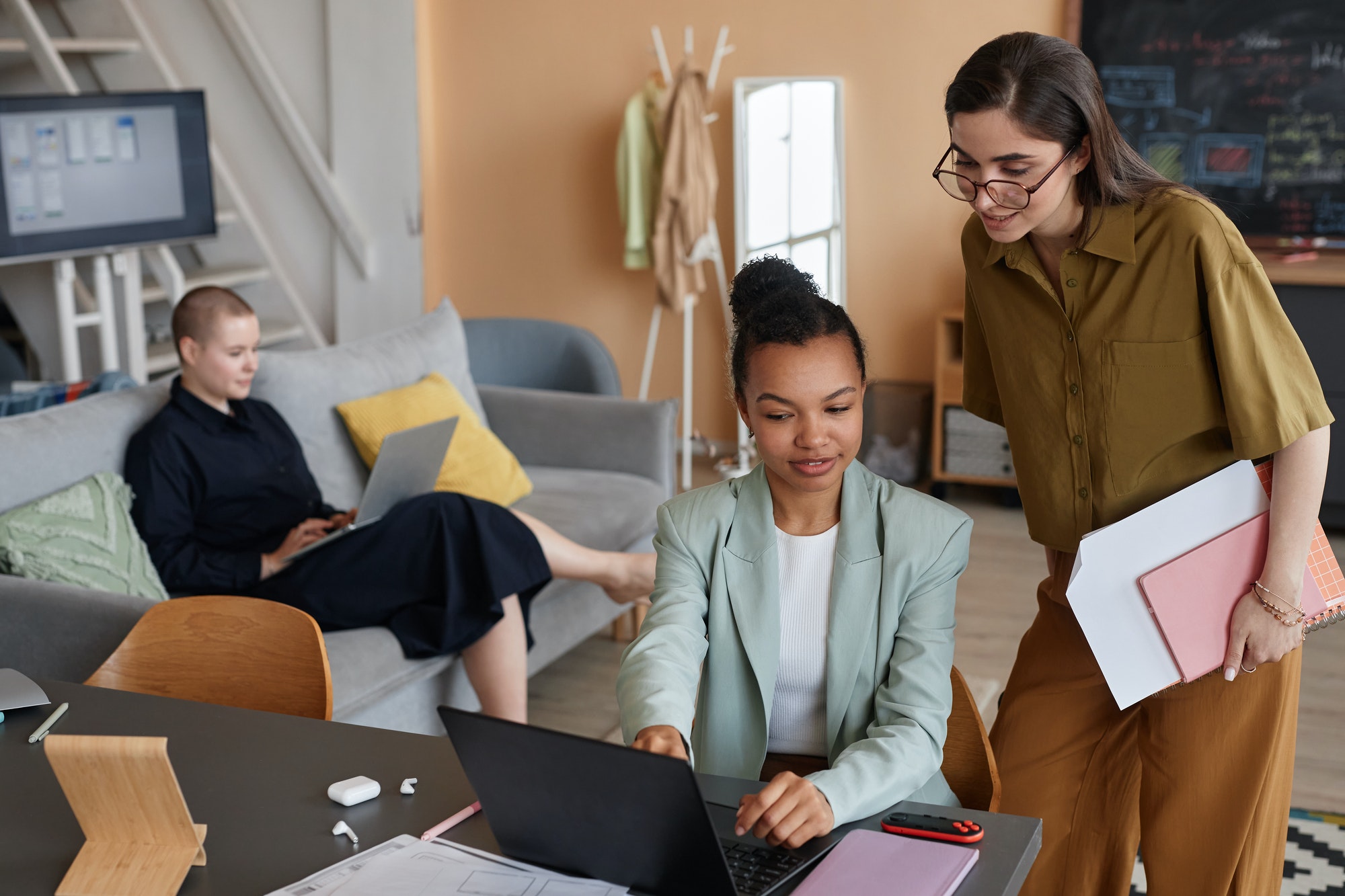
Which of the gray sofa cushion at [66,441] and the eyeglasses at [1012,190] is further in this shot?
the gray sofa cushion at [66,441]

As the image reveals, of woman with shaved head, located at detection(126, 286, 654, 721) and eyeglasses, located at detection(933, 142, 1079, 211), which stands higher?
eyeglasses, located at detection(933, 142, 1079, 211)

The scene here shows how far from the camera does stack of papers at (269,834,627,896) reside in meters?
1.05

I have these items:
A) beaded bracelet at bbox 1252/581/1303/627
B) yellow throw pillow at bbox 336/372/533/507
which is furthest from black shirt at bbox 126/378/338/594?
beaded bracelet at bbox 1252/581/1303/627

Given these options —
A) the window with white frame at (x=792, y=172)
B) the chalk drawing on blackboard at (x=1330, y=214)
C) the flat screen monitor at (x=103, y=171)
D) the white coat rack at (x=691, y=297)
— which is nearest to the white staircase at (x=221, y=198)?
the flat screen monitor at (x=103, y=171)

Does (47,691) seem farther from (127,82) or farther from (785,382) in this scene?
(127,82)

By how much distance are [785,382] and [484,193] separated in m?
4.64

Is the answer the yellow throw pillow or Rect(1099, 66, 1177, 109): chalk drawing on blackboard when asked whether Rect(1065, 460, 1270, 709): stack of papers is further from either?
Rect(1099, 66, 1177, 109): chalk drawing on blackboard

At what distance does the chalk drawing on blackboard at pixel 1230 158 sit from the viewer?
4492mm

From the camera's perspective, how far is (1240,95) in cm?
446

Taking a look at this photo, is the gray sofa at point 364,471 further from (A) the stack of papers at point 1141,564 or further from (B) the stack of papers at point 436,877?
(A) the stack of papers at point 1141,564

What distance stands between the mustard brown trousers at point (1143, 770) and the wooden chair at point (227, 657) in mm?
926

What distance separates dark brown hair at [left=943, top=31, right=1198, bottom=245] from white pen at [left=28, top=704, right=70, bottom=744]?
122cm

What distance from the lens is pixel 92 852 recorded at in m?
1.14

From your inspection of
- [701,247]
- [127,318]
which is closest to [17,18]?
[127,318]
